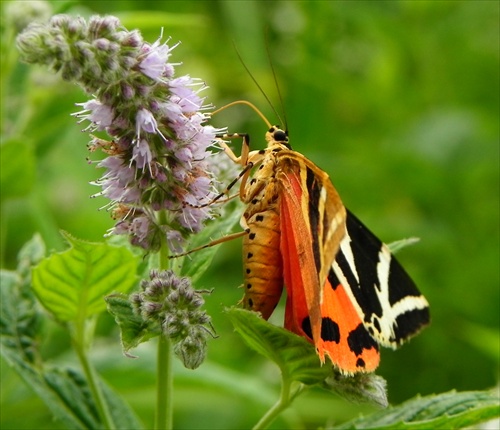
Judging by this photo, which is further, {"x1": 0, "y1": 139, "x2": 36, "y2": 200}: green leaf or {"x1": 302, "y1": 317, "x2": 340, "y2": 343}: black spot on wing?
{"x1": 0, "y1": 139, "x2": 36, "y2": 200}: green leaf

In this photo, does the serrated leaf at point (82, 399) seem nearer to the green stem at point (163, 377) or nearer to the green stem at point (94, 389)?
the green stem at point (94, 389)

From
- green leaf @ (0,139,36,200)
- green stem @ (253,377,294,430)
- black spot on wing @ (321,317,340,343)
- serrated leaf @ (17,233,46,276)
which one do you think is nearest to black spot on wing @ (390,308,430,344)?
black spot on wing @ (321,317,340,343)

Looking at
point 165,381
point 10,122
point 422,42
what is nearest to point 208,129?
point 165,381

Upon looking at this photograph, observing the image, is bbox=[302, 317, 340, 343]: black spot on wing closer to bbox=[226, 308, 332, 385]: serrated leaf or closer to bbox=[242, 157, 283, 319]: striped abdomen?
bbox=[226, 308, 332, 385]: serrated leaf

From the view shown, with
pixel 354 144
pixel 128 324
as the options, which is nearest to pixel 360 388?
pixel 128 324

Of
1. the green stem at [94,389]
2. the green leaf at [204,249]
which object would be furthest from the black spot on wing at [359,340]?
the green stem at [94,389]

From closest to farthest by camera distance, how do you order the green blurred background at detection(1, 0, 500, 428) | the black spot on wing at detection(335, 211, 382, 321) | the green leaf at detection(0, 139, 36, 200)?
1. the black spot on wing at detection(335, 211, 382, 321)
2. the green leaf at detection(0, 139, 36, 200)
3. the green blurred background at detection(1, 0, 500, 428)
